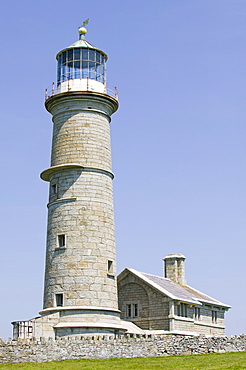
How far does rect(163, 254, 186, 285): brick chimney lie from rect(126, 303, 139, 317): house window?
6.97 meters

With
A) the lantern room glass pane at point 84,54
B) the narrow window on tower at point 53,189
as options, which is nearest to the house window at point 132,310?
the narrow window on tower at point 53,189

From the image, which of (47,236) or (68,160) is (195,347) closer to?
(47,236)

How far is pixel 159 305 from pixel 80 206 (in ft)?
32.9

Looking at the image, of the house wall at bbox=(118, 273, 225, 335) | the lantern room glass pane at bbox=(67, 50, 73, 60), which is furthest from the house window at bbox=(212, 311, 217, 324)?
the lantern room glass pane at bbox=(67, 50, 73, 60)

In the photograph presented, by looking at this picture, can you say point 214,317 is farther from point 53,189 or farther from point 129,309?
point 53,189

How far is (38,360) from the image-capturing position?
82.5 feet

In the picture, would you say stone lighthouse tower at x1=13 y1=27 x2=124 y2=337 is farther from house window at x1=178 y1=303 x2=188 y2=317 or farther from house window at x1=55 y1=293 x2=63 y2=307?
house window at x1=178 y1=303 x2=188 y2=317

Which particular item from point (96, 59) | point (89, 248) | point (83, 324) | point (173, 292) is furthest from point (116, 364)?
point (96, 59)

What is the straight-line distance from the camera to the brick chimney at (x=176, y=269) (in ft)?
148

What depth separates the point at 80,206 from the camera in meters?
31.6

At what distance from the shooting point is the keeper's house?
37406 mm

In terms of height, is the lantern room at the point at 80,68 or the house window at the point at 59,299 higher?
the lantern room at the point at 80,68

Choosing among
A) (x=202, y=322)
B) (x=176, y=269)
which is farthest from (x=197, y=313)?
(x=176, y=269)

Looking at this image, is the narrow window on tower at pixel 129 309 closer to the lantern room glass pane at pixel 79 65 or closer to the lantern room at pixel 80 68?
the lantern room at pixel 80 68
